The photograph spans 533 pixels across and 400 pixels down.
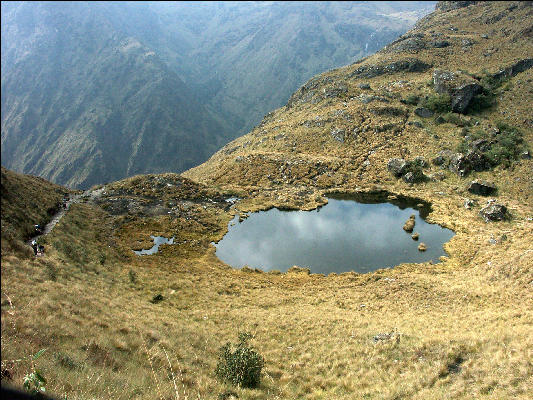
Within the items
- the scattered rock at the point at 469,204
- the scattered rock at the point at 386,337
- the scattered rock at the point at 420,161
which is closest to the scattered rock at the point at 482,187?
the scattered rock at the point at 469,204

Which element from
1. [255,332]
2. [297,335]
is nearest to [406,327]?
[297,335]

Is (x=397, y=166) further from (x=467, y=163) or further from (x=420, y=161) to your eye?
(x=467, y=163)

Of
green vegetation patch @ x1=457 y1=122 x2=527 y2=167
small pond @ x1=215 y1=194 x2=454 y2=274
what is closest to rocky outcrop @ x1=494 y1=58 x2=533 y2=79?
green vegetation patch @ x1=457 y1=122 x2=527 y2=167

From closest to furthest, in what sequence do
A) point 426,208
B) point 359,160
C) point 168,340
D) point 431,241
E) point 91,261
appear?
point 168,340 < point 91,261 < point 431,241 < point 426,208 < point 359,160

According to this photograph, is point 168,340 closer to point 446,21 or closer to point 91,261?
point 91,261

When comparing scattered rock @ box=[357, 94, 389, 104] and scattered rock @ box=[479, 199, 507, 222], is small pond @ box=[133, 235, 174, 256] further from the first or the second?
scattered rock @ box=[357, 94, 389, 104]

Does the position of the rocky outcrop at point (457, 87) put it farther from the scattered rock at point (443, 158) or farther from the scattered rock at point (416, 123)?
the scattered rock at point (443, 158)

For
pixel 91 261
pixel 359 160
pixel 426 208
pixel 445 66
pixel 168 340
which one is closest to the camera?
pixel 168 340
